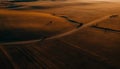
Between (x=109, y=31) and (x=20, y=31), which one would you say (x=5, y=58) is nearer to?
(x=20, y=31)

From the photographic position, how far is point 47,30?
9.77 meters

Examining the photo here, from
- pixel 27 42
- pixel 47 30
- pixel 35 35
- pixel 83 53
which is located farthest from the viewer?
pixel 47 30

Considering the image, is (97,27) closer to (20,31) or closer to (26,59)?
(20,31)

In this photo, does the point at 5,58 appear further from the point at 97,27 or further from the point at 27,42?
the point at 97,27

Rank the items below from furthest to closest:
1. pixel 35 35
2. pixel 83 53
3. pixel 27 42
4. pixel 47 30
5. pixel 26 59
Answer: pixel 47 30
pixel 35 35
pixel 27 42
pixel 83 53
pixel 26 59

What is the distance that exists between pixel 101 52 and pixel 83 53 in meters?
0.60

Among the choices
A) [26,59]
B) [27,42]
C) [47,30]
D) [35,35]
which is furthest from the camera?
[47,30]

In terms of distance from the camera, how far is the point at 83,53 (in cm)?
707

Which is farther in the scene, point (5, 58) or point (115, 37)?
point (115, 37)

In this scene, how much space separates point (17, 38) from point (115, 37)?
3891 millimetres

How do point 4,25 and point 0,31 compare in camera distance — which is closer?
point 0,31

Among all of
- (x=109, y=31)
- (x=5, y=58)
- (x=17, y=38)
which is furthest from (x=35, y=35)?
(x=109, y=31)

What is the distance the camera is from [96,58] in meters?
6.68

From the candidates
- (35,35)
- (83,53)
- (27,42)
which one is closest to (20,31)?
(35,35)
